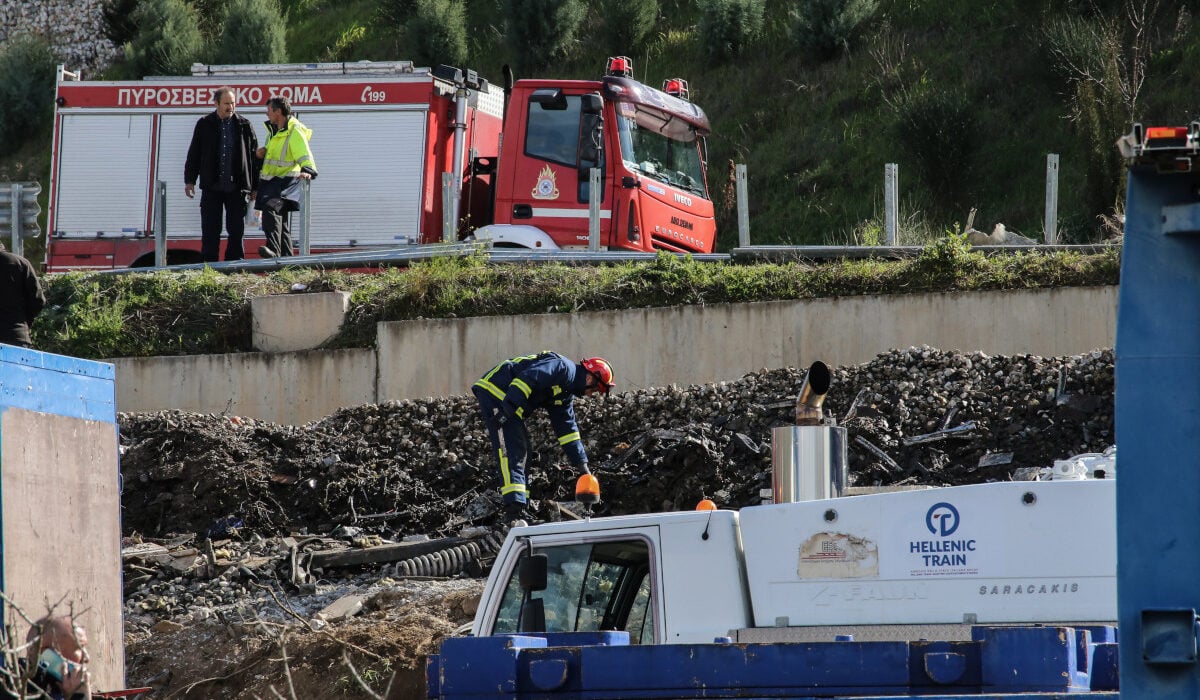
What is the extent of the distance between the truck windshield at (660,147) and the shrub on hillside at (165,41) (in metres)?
18.8

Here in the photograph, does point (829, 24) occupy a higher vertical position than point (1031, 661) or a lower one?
higher

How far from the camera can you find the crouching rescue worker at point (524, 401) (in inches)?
424

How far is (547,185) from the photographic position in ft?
56.1

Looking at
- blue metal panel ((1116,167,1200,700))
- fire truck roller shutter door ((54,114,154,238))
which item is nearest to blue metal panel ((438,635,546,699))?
blue metal panel ((1116,167,1200,700))

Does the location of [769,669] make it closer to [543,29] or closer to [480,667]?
[480,667]

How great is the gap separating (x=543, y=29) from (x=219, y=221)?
1641 cm

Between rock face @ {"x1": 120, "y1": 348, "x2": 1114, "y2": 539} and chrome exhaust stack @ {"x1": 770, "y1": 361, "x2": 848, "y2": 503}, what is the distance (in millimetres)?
4853

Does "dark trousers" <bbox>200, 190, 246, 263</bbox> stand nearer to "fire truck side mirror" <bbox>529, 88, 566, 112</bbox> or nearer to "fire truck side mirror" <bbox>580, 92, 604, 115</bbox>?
"fire truck side mirror" <bbox>529, 88, 566, 112</bbox>

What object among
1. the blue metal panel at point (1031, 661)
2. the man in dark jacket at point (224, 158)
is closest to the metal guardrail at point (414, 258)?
the man in dark jacket at point (224, 158)

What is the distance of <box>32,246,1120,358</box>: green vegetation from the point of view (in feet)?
47.6

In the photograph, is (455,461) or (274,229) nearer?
(455,461)

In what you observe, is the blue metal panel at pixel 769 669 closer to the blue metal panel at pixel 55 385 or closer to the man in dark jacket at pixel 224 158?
the blue metal panel at pixel 55 385

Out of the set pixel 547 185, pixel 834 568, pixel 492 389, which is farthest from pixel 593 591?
pixel 547 185

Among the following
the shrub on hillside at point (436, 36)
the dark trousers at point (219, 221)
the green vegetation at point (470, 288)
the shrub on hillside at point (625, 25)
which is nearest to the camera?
the green vegetation at point (470, 288)
